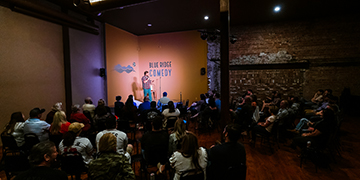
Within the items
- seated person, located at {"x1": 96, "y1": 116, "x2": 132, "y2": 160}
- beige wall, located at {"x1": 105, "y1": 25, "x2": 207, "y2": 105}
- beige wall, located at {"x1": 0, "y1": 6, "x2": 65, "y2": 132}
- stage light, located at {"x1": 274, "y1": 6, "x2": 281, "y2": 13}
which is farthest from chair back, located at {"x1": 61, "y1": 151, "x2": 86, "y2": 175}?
stage light, located at {"x1": 274, "y1": 6, "x2": 281, "y2": 13}

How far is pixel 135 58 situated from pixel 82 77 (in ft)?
13.7

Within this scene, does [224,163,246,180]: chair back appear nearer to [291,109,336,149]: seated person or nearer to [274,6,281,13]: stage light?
[291,109,336,149]: seated person

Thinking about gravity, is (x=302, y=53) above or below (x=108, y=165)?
above

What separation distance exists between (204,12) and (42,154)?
731 cm

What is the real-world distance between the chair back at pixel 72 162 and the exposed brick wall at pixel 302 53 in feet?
28.2

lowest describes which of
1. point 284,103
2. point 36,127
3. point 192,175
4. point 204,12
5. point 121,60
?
point 192,175

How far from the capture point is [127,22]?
8.55 meters

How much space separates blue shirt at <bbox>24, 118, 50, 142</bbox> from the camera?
324 cm

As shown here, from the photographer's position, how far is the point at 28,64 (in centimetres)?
553

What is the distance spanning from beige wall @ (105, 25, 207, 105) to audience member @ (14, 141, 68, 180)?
777cm

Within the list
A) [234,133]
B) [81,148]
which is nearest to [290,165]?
[234,133]

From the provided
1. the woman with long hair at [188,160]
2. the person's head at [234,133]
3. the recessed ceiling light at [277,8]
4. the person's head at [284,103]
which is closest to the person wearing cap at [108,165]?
the woman with long hair at [188,160]

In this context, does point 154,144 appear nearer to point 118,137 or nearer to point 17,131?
point 118,137

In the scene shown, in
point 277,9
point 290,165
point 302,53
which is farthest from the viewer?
point 302,53
